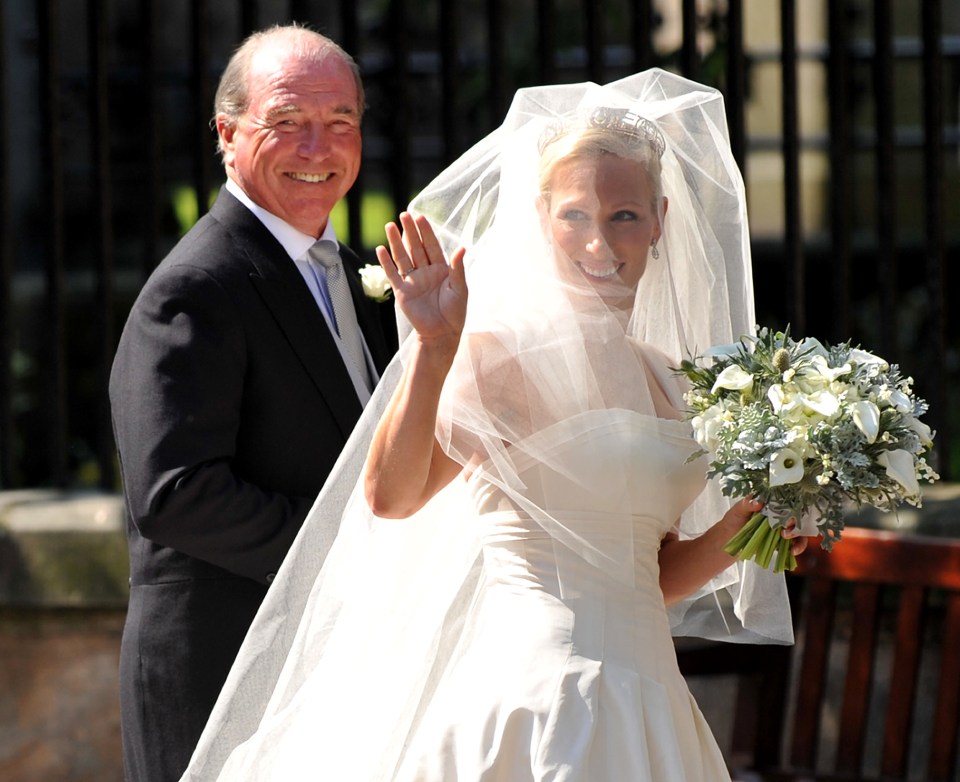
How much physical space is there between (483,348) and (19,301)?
4401 mm

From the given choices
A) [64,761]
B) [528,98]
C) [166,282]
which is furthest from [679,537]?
[64,761]

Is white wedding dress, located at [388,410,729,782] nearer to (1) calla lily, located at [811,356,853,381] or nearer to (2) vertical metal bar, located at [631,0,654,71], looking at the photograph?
(1) calla lily, located at [811,356,853,381]


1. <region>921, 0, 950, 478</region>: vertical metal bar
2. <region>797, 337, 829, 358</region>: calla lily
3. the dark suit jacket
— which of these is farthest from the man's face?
<region>921, 0, 950, 478</region>: vertical metal bar

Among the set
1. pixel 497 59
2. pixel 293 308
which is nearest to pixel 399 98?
pixel 497 59

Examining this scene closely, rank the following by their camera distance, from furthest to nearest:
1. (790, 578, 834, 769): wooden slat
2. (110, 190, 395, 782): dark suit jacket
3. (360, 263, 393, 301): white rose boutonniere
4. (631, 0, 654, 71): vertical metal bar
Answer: (631, 0, 654, 71): vertical metal bar → (790, 578, 834, 769): wooden slat → (360, 263, 393, 301): white rose boutonniere → (110, 190, 395, 782): dark suit jacket

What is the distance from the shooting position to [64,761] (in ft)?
14.8

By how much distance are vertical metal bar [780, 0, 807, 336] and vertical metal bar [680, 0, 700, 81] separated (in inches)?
10.7

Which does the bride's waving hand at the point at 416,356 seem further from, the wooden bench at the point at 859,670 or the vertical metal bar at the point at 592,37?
the vertical metal bar at the point at 592,37

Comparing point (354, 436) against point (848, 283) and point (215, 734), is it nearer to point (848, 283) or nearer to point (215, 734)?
point (215, 734)

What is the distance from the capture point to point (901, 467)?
8.18 feet

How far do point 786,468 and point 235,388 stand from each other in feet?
3.79

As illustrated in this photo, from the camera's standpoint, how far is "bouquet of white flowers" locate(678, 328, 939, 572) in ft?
8.08

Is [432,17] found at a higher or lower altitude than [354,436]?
higher

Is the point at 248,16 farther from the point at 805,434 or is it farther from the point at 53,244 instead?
the point at 805,434
